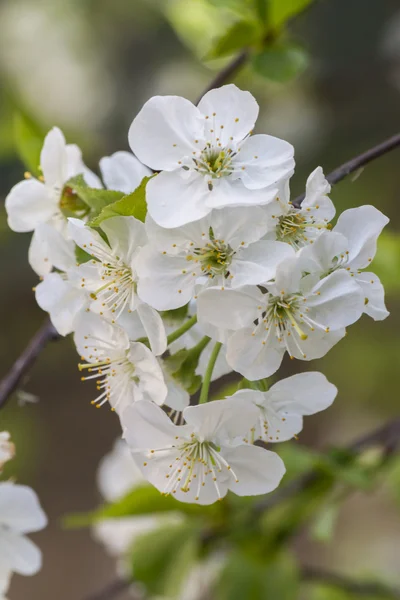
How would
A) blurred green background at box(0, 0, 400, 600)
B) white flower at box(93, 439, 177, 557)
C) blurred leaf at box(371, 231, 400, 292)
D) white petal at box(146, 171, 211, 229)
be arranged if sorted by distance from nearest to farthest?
1. white petal at box(146, 171, 211, 229)
2. blurred leaf at box(371, 231, 400, 292)
3. white flower at box(93, 439, 177, 557)
4. blurred green background at box(0, 0, 400, 600)

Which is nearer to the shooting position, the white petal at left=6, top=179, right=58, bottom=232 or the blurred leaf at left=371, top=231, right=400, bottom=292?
the white petal at left=6, top=179, right=58, bottom=232

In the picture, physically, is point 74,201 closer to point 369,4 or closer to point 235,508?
point 235,508

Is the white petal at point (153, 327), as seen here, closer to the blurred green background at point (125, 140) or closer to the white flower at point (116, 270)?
the white flower at point (116, 270)

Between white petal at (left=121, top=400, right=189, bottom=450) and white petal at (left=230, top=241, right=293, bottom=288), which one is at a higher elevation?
white petal at (left=230, top=241, right=293, bottom=288)

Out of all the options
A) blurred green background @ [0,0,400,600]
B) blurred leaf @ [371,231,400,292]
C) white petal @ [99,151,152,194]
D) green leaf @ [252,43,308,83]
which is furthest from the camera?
blurred green background @ [0,0,400,600]

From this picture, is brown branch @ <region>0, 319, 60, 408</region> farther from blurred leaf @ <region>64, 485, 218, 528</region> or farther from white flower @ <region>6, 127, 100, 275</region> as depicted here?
blurred leaf @ <region>64, 485, 218, 528</region>

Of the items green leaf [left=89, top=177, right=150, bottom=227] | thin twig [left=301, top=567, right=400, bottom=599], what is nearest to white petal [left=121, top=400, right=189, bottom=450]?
green leaf [left=89, top=177, right=150, bottom=227]

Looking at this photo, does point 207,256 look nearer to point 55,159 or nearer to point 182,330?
point 182,330
